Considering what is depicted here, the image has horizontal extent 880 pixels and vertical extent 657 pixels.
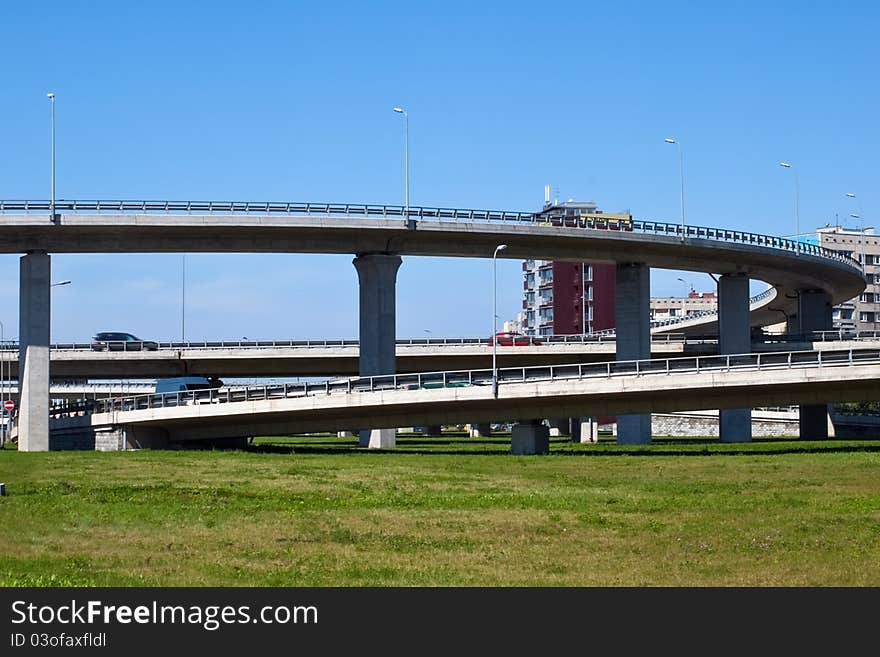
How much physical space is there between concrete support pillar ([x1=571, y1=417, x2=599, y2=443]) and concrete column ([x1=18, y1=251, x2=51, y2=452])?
42.3 m

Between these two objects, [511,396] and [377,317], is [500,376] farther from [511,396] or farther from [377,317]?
[377,317]

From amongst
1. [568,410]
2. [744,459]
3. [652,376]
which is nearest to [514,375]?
[568,410]

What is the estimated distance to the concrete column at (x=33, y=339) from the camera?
240ft

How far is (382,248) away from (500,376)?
17.8 meters

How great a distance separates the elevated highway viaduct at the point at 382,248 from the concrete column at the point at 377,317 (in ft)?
0.20

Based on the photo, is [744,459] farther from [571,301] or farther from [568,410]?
[571,301]

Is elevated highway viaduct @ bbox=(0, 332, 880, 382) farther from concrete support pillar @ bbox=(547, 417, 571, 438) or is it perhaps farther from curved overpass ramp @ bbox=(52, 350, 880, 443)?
curved overpass ramp @ bbox=(52, 350, 880, 443)

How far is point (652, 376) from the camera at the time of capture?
202 ft

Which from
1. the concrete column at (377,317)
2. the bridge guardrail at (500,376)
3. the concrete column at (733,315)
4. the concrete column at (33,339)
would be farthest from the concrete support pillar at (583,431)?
the concrete column at (33,339)

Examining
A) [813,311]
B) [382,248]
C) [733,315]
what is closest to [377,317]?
[382,248]

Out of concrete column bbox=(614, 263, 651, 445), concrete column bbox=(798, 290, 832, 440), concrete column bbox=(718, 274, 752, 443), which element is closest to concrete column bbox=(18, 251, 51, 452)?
concrete column bbox=(614, 263, 651, 445)

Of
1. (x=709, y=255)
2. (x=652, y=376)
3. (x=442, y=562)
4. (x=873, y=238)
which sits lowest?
(x=442, y=562)
